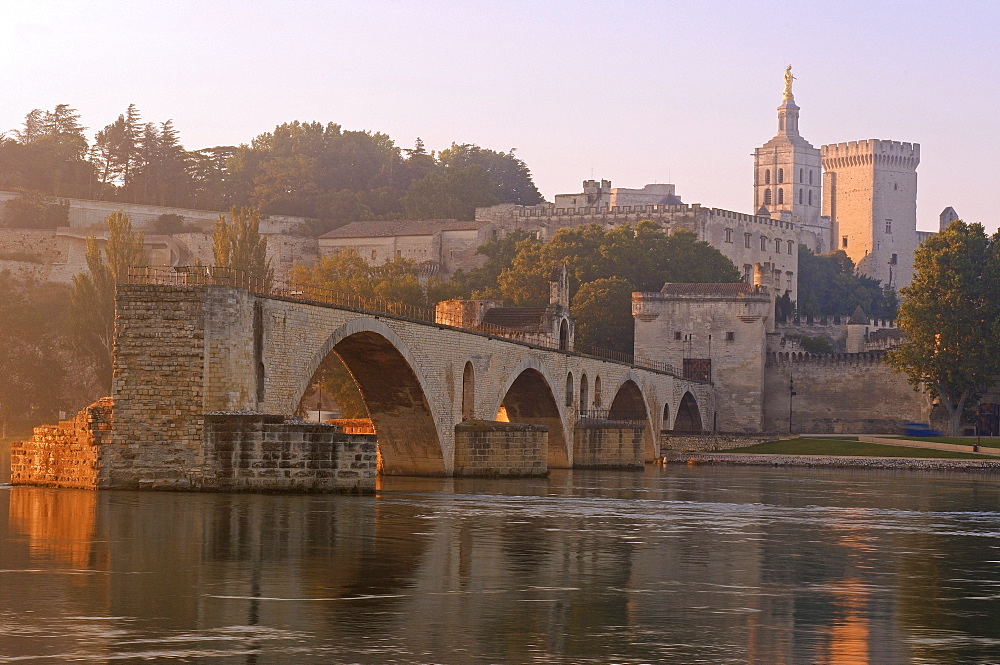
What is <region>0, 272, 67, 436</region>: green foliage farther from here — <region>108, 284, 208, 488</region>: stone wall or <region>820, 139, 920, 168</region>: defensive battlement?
<region>820, 139, 920, 168</region>: defensive battlement

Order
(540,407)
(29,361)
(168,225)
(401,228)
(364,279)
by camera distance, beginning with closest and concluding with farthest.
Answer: (540,407) → (364,279) → (29,361) → (168,225) → (401,228)

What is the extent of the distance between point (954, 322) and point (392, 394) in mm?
49437

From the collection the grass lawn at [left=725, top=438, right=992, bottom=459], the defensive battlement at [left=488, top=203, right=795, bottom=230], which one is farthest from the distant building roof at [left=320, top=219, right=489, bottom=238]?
the grass lawn at [left=725, top=438, right=992, bottom=459]

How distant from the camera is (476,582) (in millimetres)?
22594

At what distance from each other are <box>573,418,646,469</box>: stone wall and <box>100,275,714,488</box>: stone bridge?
2.4 inches

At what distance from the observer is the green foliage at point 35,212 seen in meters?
128

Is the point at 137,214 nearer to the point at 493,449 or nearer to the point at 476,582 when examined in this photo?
the point at 493,449

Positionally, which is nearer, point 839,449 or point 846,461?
point 846,461

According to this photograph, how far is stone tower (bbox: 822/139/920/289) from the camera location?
604ft

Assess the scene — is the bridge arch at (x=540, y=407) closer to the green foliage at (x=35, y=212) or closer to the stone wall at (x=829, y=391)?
the stone wall at (x=829, y=391)

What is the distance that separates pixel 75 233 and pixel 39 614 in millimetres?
110676

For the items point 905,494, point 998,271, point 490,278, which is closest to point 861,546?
point 905,494

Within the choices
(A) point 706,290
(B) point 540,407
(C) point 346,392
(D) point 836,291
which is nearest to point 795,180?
(D) point 836,291

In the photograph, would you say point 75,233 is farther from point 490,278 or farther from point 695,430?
point 695,430
